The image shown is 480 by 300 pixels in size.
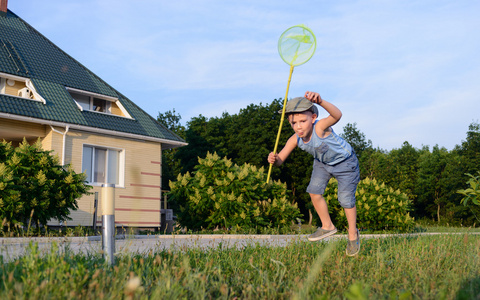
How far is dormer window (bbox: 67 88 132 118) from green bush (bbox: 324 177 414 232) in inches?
335

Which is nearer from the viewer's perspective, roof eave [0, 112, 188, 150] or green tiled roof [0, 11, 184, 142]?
roof eave [0, 112, 188, 150]

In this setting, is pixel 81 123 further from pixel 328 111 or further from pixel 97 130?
pixel 328 111

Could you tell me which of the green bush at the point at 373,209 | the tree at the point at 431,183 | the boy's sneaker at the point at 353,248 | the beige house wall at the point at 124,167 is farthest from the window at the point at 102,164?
the tree at the point at 431,183

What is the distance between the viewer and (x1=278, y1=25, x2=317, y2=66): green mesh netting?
267 inches

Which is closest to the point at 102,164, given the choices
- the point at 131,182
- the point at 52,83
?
the point at 131,182

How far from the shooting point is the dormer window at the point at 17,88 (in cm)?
1491

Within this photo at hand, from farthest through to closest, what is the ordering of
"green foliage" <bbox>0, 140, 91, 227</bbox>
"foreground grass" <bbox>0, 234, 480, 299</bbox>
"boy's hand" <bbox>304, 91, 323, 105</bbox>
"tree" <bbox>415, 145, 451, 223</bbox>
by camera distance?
"tree" <bbox>415, 145, 451, 223</bbox> < "green foliage" <bbox>0, 140, 91, 227</bbox> < "boy's hand" <bbox>304, 91, 323, 105</bbox> < "foreground grass" <bbox>0, 234, 480, 299</bbox>

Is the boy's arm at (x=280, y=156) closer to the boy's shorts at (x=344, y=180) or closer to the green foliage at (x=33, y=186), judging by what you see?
the boy's shorts at (x=344, y=180)

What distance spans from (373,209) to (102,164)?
9898mm

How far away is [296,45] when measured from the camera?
686 cm

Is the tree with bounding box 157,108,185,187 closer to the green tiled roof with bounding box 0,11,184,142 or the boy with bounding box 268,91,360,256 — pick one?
the green tiled roof with bounding box 0,11,184,142

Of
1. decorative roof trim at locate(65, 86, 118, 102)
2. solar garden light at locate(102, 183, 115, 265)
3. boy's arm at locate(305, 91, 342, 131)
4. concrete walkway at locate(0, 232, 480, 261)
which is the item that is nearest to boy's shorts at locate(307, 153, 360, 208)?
boy's arm at locate(305, 91, 342, 131)

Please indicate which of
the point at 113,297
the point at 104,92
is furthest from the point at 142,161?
the point at 113,297

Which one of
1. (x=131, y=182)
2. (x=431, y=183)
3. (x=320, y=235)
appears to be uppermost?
(x=431, y=183)
